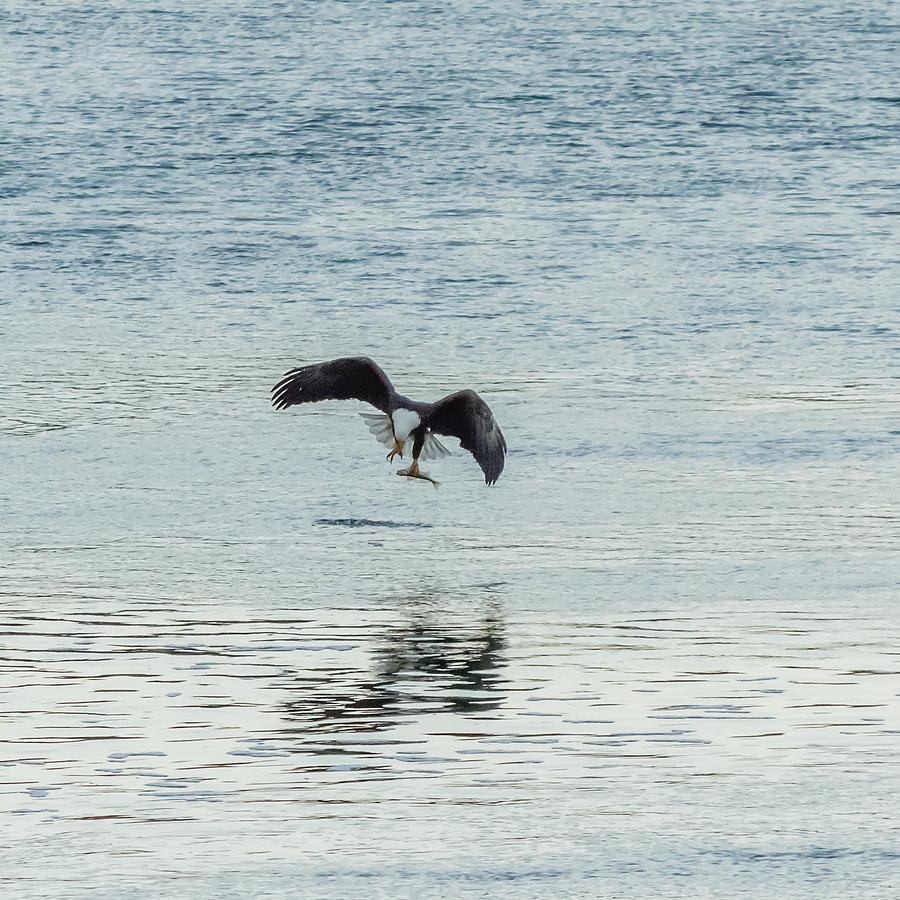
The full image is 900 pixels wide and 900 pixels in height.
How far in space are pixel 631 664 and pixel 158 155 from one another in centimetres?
1113

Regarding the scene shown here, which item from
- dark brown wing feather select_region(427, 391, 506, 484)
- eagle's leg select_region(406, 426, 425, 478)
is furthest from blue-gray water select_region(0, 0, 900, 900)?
dark brown wing feather select_region(427, 391, 506, 484)

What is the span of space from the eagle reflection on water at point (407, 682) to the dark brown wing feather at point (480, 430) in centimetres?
146

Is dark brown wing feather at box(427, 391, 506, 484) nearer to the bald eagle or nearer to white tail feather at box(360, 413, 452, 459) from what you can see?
the bald eagle

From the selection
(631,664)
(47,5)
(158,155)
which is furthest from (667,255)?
(47,5)

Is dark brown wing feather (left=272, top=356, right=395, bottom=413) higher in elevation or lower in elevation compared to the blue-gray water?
higher

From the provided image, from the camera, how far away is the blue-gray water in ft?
16.0

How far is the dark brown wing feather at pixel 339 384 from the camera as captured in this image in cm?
850

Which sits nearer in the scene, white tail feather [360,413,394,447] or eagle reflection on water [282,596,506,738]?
eagle reflection on water [282,596,506,738]

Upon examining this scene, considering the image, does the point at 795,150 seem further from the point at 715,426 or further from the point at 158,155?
the point at 715,426

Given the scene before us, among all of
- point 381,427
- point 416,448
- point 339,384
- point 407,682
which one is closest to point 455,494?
point 416,448

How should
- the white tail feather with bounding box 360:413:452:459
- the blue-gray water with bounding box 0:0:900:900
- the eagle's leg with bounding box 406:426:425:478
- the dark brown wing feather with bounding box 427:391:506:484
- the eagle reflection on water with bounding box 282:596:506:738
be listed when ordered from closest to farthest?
the blue-gray water with bounding box 0:0:900:900 < the eagle reflection on water with bounding box 282:596:506:738 < the dark brown wing feather with bounding box 427:391:506:484 < the eagle's leg with bounding box 406:426:425:478 < the white tail feather with bounding box 360:413:452:459

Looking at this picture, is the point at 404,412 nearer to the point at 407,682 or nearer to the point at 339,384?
the point at 339,384

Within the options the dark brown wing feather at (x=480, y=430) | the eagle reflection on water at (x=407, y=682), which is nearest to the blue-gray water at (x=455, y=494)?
the eagle reflection on water at (x=407, y=682)

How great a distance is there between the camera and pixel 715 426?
950cm
